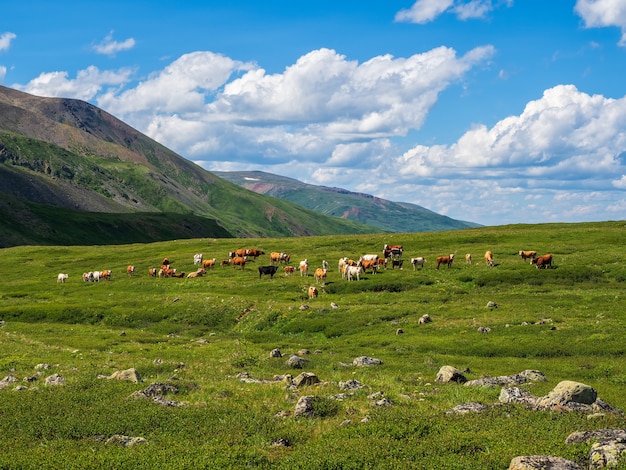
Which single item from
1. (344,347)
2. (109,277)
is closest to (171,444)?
(344,347)

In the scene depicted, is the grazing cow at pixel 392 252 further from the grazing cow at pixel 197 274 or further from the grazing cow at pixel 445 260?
the grazing cow at pixel 197 274

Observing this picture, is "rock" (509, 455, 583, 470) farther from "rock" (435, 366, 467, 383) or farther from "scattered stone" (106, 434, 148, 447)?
"rock" (435, 366, 467, 383)

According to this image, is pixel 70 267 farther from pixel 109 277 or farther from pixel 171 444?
pixel 171 444

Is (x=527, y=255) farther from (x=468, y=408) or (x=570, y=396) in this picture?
(x=468, y=408)

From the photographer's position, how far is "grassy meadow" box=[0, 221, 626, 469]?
15.8m

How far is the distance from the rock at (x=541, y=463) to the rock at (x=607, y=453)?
1.55 ft

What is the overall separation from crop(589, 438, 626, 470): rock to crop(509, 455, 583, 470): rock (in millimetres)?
472

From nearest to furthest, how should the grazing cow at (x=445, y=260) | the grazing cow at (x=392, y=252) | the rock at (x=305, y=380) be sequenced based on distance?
the rock at (x=305, y=380) → the grazing cow at (x=445, y=260) → the grazing cow at (x=392, y=252)

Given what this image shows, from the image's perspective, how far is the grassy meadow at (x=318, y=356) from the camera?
15.8 m

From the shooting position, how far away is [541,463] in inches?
516

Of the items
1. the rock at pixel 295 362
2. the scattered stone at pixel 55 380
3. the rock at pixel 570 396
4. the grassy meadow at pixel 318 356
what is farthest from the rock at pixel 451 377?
the scattered stone at pixel 55 380

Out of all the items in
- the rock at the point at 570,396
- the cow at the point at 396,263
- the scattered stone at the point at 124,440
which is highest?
the cow at the point at 396,263

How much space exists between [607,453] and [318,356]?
23.4 metres

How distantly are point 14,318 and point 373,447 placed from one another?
5839cm
